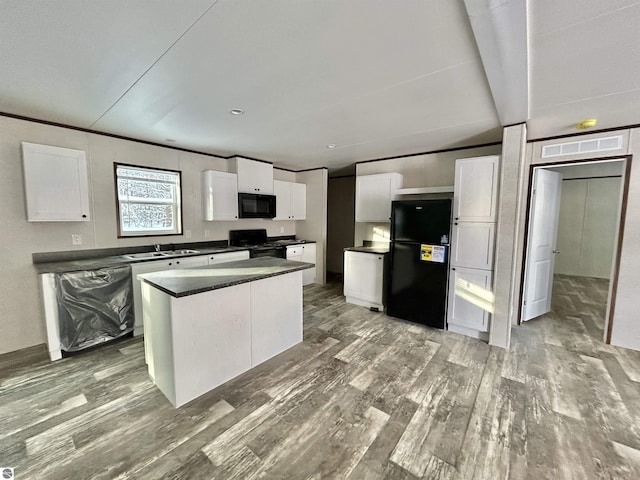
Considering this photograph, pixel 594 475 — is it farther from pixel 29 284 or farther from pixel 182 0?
pixel 29 284

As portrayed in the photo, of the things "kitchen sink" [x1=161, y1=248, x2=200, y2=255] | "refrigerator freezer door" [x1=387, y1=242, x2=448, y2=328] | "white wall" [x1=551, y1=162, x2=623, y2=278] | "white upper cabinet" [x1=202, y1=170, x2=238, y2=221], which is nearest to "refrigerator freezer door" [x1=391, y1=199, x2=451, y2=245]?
"refrigerator freezer door" [x1=387, y1=242, x2=448, y2=328]

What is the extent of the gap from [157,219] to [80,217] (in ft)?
3.03

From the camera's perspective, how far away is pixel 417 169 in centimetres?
421

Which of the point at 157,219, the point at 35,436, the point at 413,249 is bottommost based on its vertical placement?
the point at 35,436

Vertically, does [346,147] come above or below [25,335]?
above

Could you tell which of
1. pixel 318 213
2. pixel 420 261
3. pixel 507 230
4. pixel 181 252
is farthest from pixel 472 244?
pixel 181 252

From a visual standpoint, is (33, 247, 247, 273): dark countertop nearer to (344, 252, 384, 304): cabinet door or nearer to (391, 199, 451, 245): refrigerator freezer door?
(344, 252, 384, 304): cabinet door

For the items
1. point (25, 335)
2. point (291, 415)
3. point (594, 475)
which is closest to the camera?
point (594, 475)

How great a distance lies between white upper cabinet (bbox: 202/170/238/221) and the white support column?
3742mm

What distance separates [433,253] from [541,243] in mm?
1690

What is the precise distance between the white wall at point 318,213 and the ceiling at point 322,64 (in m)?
2.40

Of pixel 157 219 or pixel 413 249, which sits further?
pixel 157 219

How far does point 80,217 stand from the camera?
2932 mm

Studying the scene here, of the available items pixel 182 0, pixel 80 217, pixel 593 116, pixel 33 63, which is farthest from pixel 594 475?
A: pixel 80 217
